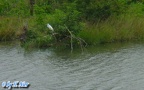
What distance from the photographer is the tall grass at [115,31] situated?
1895 cm

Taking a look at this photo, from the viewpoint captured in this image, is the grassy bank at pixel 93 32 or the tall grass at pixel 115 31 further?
the tall grass at pixel 115 31

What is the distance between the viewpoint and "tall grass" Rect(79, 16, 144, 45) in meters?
19.0

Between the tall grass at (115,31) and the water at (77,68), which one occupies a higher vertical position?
the tall grass at (115,31)

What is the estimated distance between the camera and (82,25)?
1853 cm

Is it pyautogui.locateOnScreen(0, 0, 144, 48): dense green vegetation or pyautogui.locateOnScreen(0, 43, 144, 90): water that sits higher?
pyautogui.locateOnScreen(0, 0, 144, 48): dense green vegetation

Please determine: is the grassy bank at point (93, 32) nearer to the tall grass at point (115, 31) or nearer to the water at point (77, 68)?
the tall grass at point (115, 31)

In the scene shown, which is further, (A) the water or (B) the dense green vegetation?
(B) the dense green vegetation

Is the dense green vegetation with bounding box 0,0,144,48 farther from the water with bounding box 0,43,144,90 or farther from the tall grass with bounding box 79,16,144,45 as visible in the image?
the water with bounding box 0,43,144,90

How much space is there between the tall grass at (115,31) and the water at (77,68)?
2.52 feet

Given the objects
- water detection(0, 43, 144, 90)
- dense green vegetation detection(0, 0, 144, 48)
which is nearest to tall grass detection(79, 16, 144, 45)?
dense green vegetation detection(0, 0, 144, 48)

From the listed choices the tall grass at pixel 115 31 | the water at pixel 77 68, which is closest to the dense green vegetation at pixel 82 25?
the tall grass at pixel 115 31

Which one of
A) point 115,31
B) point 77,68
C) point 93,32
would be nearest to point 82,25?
point 93,32

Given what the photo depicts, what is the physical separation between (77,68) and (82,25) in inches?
185

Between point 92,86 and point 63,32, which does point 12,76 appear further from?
point 63,32
